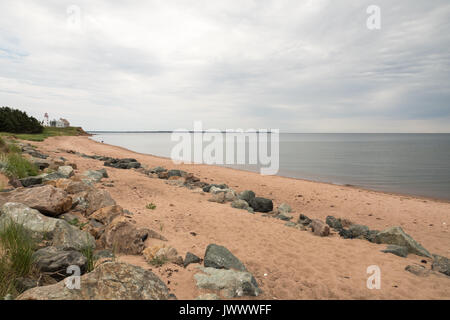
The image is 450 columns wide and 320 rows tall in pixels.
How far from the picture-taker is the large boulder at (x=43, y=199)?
5.86m

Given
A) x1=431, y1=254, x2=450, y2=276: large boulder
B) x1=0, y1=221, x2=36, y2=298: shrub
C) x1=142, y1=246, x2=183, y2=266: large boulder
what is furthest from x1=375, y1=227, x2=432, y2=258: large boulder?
x1=0, y1=221, x2=36, y2=298: shrub

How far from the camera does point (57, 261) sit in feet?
12.4

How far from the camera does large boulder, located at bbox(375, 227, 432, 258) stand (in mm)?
7396

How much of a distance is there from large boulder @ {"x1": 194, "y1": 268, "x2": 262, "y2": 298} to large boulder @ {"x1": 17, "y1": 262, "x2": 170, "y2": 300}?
0.99 meters

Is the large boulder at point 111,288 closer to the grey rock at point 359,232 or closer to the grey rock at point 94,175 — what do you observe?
the grey rock at point 359,232

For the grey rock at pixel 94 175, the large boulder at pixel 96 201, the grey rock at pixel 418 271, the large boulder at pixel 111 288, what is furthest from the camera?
the grey rock at pixel 94 175

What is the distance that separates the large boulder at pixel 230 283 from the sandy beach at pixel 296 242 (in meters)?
0.16

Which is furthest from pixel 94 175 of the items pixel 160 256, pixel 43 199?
pixel 160 256

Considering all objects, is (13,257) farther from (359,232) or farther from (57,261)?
(359,232)

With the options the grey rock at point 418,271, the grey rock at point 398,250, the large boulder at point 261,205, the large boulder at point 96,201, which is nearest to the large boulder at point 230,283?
the grey rock at point 418,271

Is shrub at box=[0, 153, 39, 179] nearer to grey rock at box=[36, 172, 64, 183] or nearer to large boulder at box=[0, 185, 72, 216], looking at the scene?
grey rock at box=[36, 172, 64, 183]
